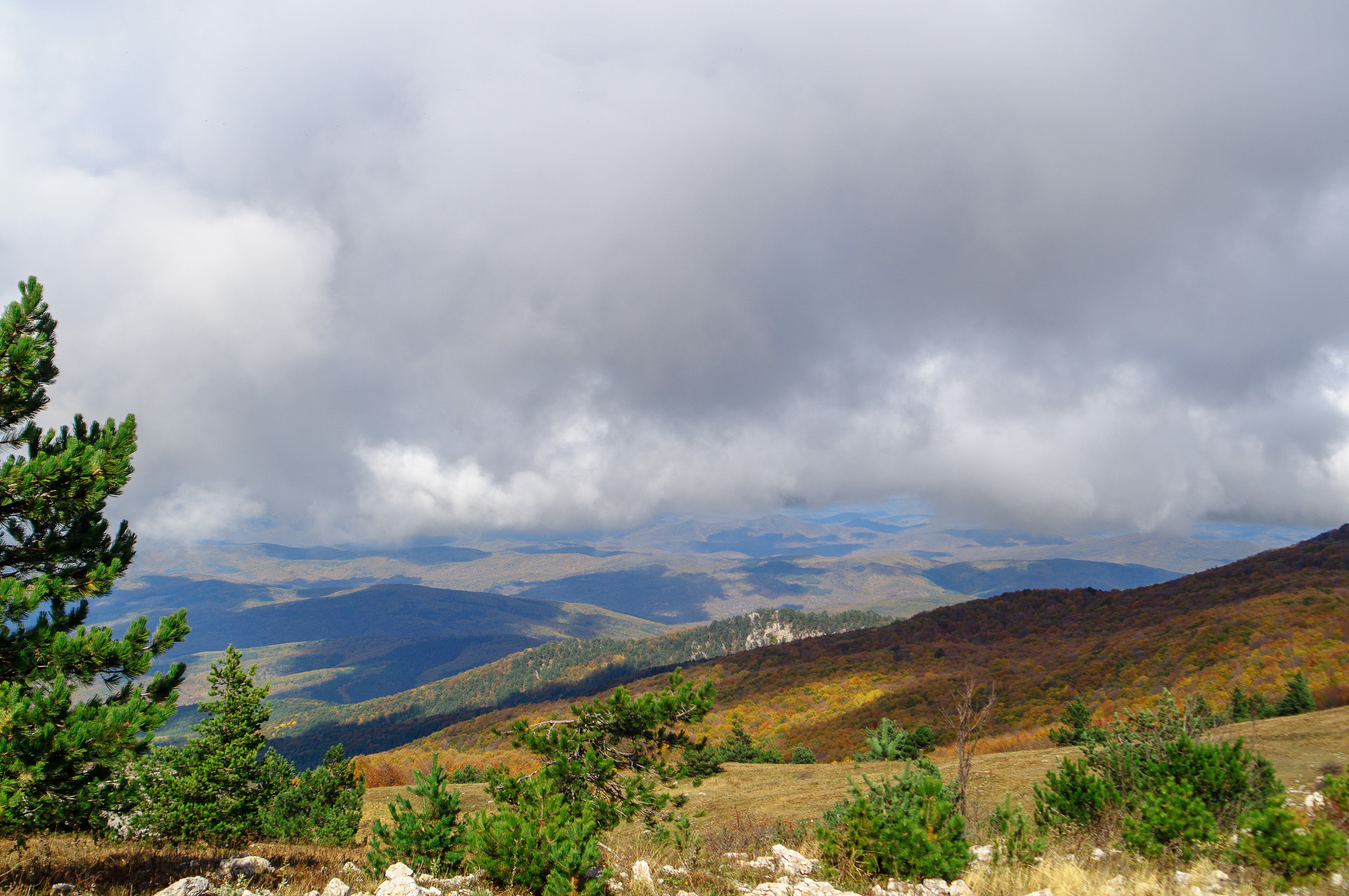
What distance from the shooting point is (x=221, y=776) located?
14.9m

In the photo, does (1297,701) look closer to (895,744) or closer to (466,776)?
(895,744)

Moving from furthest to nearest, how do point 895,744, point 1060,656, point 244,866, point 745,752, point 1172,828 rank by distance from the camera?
point 1060,656
point 745,752
point 895,744
point 244,866
point 1172,828

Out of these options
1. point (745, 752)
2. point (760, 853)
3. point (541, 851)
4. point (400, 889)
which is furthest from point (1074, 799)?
point (745, 752)

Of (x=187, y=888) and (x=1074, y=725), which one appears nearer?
(x=187, y=888)

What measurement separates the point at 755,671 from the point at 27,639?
8185cm

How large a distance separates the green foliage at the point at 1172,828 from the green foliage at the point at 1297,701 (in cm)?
2306

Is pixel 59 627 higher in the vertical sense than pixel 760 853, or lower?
higher

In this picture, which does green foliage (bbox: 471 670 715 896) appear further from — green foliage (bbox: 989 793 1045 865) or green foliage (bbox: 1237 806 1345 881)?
green foliage (bbox: 1237 806 1345 881)

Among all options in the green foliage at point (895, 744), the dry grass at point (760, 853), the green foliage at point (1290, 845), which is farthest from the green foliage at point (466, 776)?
the green foliage at point (1290, 845)

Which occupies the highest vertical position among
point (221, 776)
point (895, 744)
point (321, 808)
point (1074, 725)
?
point (221, 776)

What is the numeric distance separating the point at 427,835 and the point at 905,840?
Result: 639 cm

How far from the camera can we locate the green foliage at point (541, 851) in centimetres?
593

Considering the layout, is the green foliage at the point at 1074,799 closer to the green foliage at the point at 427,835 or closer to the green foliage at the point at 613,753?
the green foliage at the point at 613,753

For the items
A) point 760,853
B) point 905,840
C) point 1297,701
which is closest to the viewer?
point 905,840
